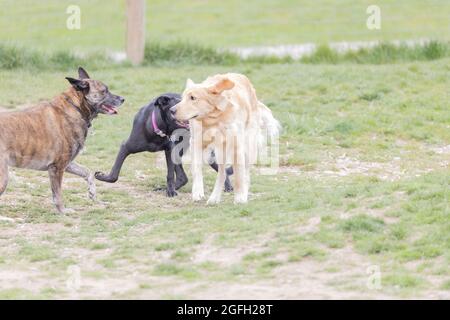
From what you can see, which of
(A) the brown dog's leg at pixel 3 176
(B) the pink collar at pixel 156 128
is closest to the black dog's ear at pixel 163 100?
(B) the pink collar at pixel 156 128

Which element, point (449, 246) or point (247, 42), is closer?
point (449, 246)

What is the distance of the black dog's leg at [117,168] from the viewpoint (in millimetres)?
11086

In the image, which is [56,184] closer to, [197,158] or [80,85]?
[80,85]

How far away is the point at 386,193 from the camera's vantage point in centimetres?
920

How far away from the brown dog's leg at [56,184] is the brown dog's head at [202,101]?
1261mm

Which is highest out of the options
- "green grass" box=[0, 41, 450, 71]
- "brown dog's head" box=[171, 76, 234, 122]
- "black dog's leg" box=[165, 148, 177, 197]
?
"brown dog's head" box=[171, 76, 234, 122]

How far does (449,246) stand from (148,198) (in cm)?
375

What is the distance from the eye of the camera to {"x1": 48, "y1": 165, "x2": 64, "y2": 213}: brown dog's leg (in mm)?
9953

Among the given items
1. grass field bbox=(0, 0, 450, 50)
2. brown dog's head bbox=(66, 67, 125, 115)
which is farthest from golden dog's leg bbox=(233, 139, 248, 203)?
grass field bbox=(0, 0, 450, 50)

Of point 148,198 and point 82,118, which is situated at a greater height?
point 82,118

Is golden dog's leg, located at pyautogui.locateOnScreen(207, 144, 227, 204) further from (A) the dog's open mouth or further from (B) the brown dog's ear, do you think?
(A) the dog's open mouth

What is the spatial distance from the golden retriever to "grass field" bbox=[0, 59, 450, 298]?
0.97 feet

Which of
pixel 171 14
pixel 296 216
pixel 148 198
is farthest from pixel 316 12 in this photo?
pixel 296 216

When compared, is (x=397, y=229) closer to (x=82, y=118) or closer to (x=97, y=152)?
(x=82, y=118)
